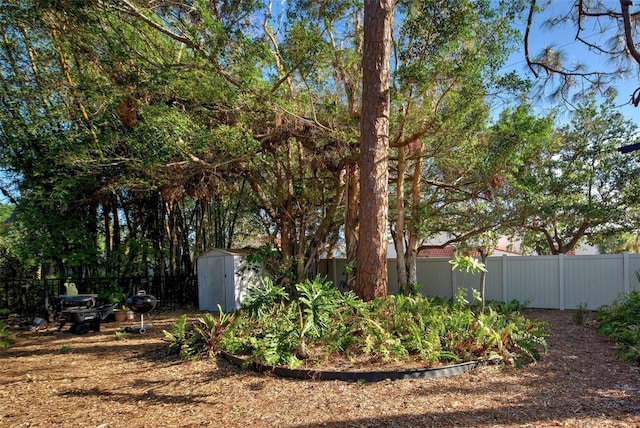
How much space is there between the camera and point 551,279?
27.7 feet

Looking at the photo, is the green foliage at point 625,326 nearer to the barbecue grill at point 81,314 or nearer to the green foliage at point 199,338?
the green foliage at point 199,338

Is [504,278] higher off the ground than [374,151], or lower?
lower

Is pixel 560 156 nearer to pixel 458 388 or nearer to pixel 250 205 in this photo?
pixel 250 205

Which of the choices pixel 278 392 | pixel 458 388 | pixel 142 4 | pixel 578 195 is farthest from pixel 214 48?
pixel 578 195

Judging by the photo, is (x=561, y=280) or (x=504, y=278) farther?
(x=504, y=278)

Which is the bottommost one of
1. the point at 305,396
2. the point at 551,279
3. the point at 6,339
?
the point at 6,339

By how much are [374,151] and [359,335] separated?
2.60 metres

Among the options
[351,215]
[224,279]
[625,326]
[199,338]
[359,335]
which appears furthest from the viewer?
[224,279]

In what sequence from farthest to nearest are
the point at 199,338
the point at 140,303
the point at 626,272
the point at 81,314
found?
the point at 626,272 → the point at 81,314 → the point at 140,303 → the point at 199,338

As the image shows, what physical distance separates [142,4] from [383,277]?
4830 millimetres

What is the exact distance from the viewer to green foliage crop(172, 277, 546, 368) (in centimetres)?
425

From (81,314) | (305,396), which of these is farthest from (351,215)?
(305,396)

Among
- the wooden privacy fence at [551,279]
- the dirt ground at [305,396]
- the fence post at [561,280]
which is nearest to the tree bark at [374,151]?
the dirt ground at [305,396]

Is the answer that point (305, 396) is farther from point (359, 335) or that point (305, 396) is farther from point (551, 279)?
point (551, 279)
